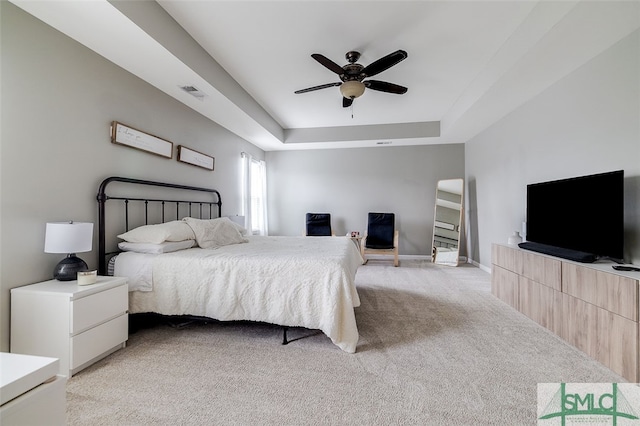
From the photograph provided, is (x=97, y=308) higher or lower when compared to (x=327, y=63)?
lower

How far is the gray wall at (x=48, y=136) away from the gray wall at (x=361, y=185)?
3.53 metres

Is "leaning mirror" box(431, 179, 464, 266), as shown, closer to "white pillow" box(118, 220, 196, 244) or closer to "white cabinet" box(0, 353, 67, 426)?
"white pillow" box(118, 220, 196, 244)

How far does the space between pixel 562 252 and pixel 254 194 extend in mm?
4816

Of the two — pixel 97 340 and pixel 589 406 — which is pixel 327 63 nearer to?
pixel 97 340

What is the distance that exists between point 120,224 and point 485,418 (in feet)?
10.1

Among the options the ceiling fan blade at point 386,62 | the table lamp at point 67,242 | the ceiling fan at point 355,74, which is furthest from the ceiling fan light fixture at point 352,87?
the table lamp at point 67,242

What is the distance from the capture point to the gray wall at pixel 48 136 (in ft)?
5.60

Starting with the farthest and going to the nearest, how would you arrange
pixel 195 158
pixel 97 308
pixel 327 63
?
1. pixel 195 158
2. pixel 327 63
3. pixel 97 308

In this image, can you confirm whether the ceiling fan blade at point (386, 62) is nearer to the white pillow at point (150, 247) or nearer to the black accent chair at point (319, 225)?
the white pillow at point (150, 247)

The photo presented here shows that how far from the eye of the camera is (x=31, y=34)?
5.98 ft

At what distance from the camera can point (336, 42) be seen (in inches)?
104

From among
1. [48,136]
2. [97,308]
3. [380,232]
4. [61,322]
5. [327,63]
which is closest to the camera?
[61,322]

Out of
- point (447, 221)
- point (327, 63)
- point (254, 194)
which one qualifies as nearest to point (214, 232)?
point (327, 63)

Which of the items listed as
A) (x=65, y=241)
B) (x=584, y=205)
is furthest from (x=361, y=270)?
(x=65, y=241)
